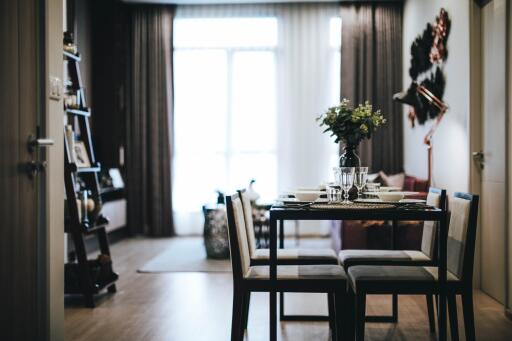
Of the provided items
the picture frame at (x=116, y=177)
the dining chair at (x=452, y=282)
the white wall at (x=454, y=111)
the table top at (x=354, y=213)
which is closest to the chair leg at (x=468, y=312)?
the dining chair at (x=452, y=282)

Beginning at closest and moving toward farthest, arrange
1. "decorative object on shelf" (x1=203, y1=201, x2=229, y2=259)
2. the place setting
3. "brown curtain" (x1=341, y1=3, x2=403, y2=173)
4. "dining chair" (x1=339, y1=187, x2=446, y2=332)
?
the place setting < "dining chair" (x1=339, y1=187, x2=446, y2=332) < "decorative object on shelf" (x1=203, y1=201, x2=229, y2=259) < "brown curtain" (x1=341, y1=3, x2=403, y2=173)

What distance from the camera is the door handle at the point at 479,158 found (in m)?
4.04

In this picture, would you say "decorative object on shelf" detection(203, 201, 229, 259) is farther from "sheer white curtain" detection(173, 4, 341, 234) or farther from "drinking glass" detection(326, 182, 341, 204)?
"drinking glass" detection(326, 182, 341, 204)

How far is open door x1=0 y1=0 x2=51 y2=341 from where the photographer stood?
221 cm

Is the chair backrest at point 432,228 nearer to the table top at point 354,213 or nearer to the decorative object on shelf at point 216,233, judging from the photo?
the table top at point 354,213

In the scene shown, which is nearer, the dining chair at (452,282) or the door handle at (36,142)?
the door handle at (36,142)

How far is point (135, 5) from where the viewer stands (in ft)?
23.5

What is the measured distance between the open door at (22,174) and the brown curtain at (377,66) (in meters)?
5.07

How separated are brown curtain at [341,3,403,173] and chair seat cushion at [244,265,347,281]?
451 centimetres

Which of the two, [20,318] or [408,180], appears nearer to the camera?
[20,318]

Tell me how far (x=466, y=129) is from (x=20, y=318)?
3355mm

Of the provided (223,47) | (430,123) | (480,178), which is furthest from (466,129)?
(223,47)

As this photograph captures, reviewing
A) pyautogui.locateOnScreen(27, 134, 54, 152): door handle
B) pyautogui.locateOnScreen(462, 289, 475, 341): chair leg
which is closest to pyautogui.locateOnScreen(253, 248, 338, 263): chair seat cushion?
pyautogui.locateOnScreen(462, 289, 475, 341): chair leg

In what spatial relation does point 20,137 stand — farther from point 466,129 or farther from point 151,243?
point 151,243
